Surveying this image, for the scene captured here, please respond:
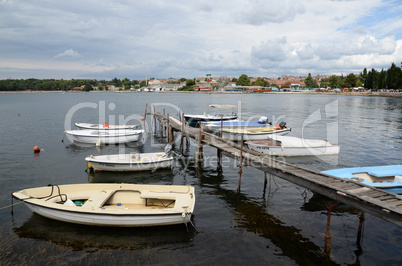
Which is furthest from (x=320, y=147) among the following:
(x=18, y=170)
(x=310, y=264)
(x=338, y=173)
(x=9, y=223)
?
(x=18, y=170)

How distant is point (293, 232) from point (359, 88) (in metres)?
175

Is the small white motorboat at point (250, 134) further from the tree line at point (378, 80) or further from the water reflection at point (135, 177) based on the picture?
the tree line at point (378, 80)

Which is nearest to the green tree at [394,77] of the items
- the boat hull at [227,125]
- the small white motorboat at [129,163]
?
the boat hull at [227,125]

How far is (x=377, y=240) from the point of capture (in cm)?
1190

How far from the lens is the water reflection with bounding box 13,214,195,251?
37.7 feet

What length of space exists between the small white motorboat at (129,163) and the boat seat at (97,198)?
251 inches

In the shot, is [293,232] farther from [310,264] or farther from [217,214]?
[217,214]

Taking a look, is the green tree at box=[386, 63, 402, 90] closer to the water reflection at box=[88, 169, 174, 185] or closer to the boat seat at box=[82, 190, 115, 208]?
the water reflection at box=[88, 169, 174, 185]

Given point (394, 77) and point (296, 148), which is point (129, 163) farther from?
point (394, 77)

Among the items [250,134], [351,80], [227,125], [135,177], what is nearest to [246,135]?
[250,134]

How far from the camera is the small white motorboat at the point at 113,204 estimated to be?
39.1ft

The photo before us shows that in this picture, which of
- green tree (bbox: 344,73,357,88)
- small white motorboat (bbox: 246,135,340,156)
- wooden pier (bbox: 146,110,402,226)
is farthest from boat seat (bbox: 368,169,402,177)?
green tree (bbox: 344,73,357,88)

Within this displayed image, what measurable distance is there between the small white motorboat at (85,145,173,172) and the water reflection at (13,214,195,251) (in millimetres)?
7525

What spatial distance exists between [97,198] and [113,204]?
1023mm
